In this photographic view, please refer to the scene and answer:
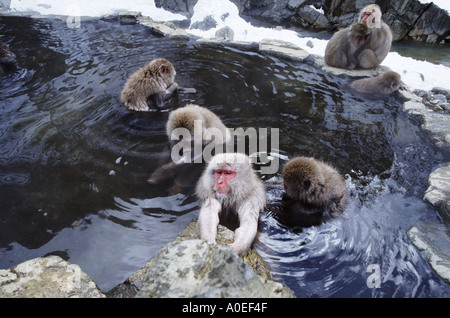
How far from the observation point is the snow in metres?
6.58

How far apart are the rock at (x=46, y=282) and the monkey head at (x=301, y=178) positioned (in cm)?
187

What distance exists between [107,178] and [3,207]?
3.10ft

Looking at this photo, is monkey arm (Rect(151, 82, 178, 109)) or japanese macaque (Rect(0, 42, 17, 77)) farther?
japanese macaque (Rect(0, 42, 17, 77))

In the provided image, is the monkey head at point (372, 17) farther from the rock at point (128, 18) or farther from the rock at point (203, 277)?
the rock at point (203, 277)

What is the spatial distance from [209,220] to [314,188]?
108 cm

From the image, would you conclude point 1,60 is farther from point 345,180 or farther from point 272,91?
point 345,180

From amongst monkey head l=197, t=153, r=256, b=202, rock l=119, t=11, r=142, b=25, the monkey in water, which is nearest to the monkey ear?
monkey head l=197, t=153, r=256, b=202

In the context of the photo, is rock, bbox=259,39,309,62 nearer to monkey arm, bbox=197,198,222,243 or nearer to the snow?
the snow

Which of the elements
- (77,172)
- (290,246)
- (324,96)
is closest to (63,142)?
(77,172)

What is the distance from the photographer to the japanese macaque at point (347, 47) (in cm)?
617

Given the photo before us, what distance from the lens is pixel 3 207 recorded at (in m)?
2.93

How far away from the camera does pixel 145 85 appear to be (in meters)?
4.76

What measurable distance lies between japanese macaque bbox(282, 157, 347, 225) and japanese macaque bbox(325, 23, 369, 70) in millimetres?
3968

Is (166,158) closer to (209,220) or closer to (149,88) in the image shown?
(209,220)
